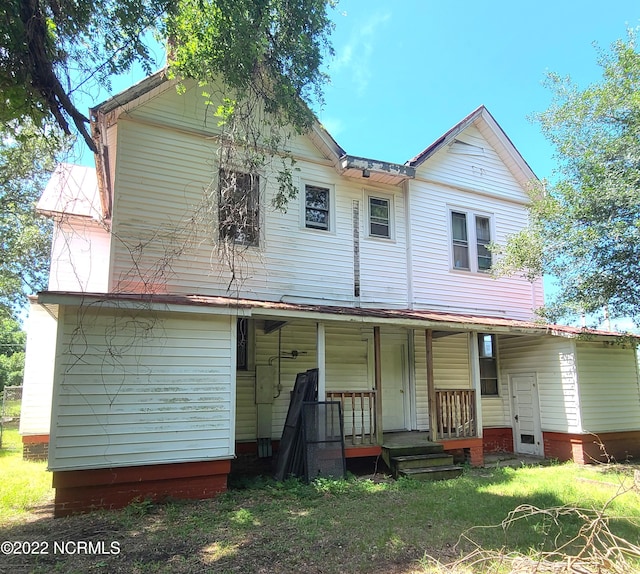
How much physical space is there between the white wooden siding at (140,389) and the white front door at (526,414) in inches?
316

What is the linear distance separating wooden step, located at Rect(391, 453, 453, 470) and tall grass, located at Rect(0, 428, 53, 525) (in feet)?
20.0

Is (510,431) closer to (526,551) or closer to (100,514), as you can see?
(526,551)

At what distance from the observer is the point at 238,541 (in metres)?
5.02

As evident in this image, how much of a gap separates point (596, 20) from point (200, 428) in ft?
40.8

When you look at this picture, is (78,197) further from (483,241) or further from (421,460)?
(483,241)

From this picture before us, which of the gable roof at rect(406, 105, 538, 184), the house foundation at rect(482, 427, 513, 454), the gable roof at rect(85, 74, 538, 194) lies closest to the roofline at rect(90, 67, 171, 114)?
the gable roof at rect(85, 74, 538, 194)

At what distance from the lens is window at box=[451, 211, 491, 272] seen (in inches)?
475

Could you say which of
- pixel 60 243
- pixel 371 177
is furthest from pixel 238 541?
pixel 60 243

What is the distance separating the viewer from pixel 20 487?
7.74 m

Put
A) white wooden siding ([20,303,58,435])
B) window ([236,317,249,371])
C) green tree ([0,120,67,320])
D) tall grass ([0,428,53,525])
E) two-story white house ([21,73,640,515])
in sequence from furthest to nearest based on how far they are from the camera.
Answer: green tree ([0,120,67,320]), white wooden siding ([20,303,58,435]), window ([236,317,249,371]), two-story white house ([21,73,640,515]), tall grass ([0,428,53,525])

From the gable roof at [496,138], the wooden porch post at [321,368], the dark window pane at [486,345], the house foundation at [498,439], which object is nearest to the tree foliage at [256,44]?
the wooden porch post at [321,368]

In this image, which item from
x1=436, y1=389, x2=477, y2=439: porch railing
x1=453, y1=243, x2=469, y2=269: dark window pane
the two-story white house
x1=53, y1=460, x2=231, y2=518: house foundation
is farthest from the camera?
x1=453, y1=243, x2=469, y2=269: dark window pane

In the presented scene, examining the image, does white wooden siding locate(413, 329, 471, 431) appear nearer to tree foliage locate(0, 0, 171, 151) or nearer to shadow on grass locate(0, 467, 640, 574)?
shadow on grass locate(0, 467, 640, 574)

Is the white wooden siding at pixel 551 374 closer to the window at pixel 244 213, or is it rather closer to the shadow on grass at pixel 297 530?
the shadow on grass at pixel 297 530
